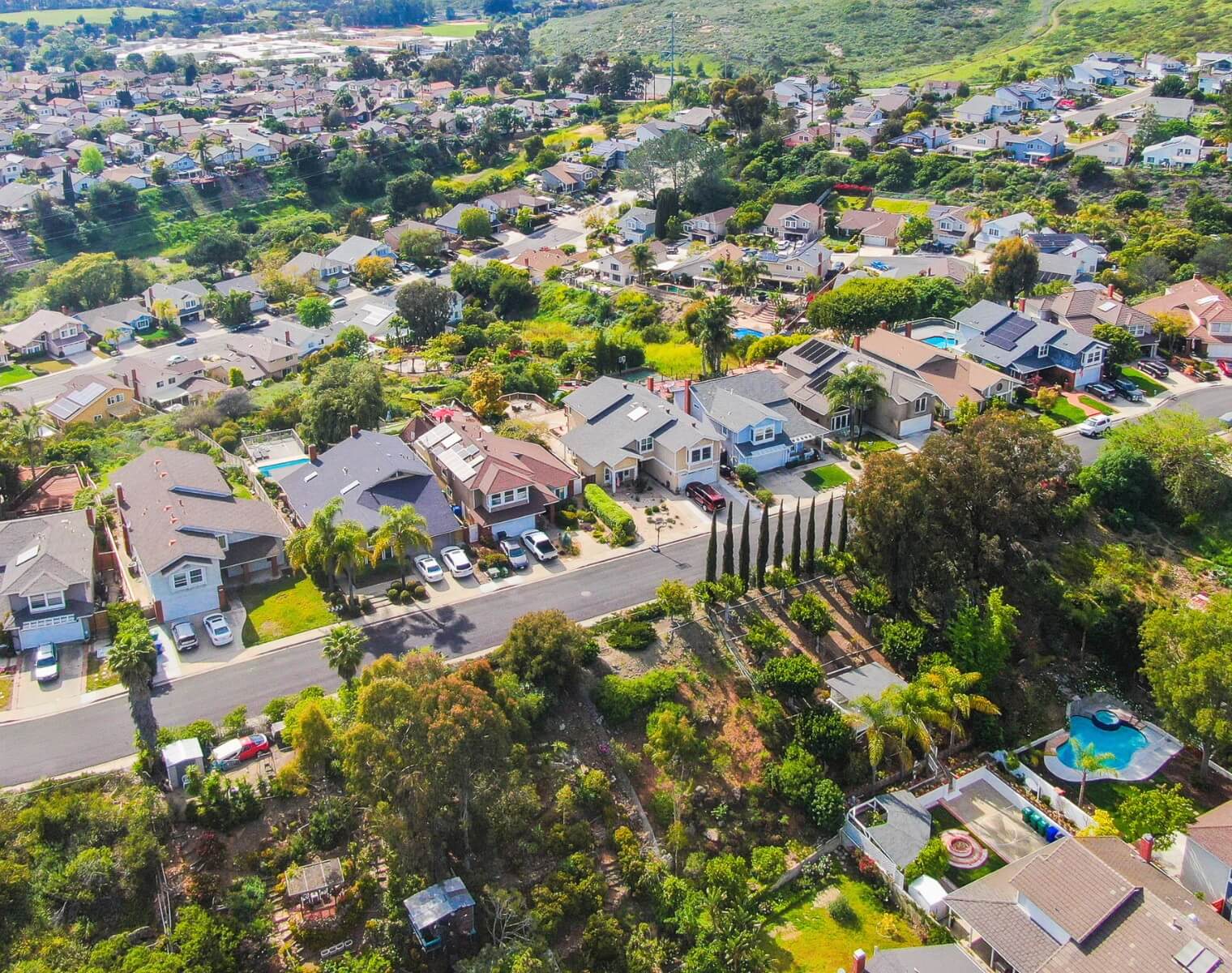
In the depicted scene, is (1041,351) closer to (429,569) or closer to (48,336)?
(429,569)

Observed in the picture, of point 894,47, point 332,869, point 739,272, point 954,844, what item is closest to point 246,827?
point 332,869

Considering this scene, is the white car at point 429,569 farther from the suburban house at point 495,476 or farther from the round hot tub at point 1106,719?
the round hot tub at point 1106,719

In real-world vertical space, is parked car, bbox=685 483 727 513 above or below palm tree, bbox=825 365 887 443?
below

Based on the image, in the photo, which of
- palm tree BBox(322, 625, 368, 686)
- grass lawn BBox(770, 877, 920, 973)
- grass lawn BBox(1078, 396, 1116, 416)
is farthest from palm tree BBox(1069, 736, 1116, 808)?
grass lawn BBox(1078, 396, 1116, 416)

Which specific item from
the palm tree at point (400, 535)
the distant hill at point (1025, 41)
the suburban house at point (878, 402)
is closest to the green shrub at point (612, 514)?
the palm tree at point (400, 535)

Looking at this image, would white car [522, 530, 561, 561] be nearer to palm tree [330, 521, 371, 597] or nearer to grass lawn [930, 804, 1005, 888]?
palm tree [330, 521, 371, 597]

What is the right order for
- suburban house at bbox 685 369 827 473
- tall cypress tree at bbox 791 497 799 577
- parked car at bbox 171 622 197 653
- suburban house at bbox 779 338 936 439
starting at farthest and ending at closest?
suburban house at bbox 779 338 936 439 → suburban house at bbox 685 369 827 473 → tall cypress tree at bbox 791 497 799 577 → parked car at bbox 171 622 197 653

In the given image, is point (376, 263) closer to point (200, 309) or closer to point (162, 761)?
point (200, 309)
